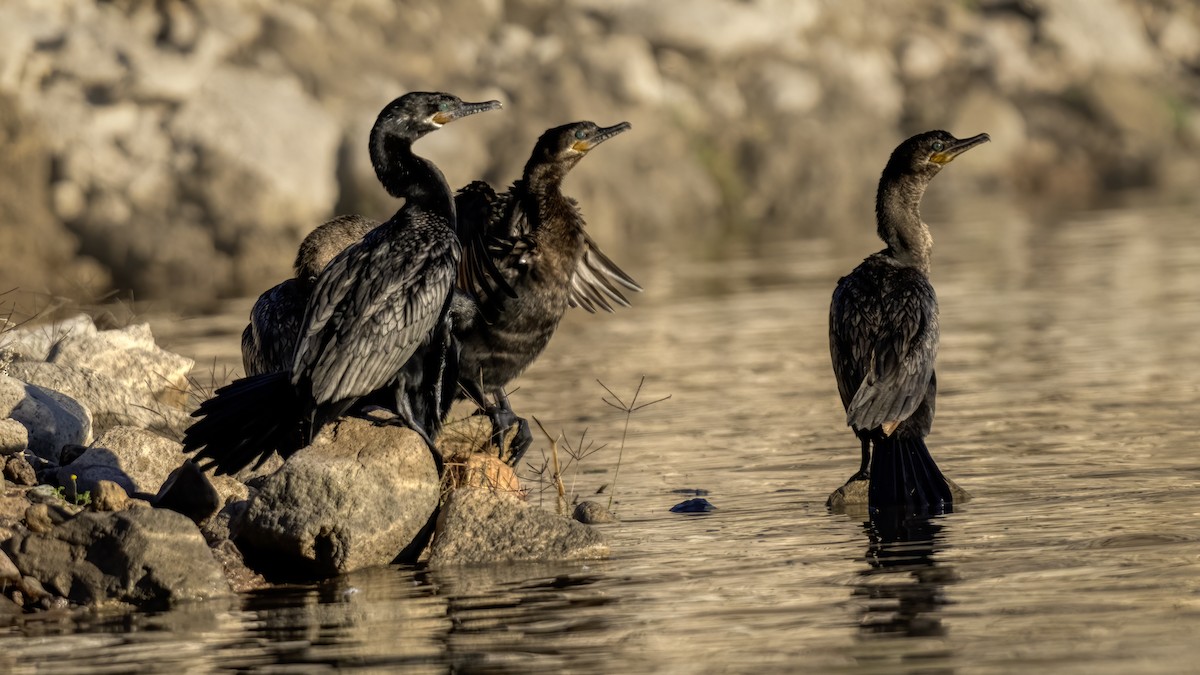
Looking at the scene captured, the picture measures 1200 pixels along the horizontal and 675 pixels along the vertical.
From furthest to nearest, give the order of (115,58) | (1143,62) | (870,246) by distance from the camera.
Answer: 1. (1143,62)
2. (115,58)
3. (870,246)

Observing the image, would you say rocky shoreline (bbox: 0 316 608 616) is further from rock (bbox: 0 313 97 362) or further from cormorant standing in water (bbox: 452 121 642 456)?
rock (bbox: 0 313 97 362)

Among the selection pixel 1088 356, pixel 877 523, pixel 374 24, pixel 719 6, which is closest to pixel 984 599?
pixel 877 523

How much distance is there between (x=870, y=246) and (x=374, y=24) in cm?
1062

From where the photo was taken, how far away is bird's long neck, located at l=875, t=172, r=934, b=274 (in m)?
9.97

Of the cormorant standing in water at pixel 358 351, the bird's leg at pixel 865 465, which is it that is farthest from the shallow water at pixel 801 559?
the cormorant standing in water at pixel 358 351

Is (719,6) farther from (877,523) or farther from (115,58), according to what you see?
(877,523)

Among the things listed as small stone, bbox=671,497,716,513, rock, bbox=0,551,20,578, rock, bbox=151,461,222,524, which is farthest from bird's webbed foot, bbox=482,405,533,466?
rock, bbox=0,551,20,578

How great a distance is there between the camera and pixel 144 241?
25.7 meters

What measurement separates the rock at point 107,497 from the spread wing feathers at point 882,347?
10.6ft

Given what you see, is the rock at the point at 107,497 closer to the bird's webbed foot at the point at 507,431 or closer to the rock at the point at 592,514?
the bird's webbed foot at the point at 507,431

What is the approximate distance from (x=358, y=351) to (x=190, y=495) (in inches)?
36.1

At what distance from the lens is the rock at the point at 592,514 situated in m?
9.05

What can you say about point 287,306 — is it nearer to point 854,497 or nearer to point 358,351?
point 358,351

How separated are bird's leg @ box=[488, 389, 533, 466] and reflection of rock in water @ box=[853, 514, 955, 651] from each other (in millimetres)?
1701
